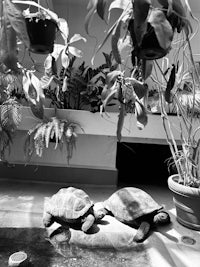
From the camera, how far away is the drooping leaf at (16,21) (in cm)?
67

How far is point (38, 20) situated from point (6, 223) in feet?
5.95

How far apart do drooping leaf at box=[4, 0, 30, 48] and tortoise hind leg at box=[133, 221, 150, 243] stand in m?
1.80

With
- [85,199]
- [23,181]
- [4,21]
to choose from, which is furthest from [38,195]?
[4,21]

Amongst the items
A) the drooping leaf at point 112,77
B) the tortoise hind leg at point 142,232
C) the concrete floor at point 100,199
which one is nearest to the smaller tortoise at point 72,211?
the concrete floor at point 100,199

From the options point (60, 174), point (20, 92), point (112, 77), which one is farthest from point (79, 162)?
point (112, 77)

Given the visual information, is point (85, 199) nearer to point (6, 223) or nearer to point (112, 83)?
point (6, 223)

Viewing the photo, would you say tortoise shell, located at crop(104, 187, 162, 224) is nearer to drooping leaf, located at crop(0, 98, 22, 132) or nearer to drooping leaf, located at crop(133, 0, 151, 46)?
drooping leaf, located at crop(0, 98, 22, 132)

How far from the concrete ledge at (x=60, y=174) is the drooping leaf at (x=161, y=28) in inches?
106

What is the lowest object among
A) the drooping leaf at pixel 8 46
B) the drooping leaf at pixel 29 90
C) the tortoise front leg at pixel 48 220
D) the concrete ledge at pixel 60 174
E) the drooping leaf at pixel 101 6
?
the concrete ledge at pixel 60 174

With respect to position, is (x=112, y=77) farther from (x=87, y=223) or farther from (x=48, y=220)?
(x=48, y=220)

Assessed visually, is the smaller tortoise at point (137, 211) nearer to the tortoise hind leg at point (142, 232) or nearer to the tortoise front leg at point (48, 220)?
the tortoise hind leg at point (142, 232)

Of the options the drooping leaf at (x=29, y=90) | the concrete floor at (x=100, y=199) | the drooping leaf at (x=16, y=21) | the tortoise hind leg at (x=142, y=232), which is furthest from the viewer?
the tortoise hind leg at (x=142, y=232)

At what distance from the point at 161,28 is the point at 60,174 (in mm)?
2856

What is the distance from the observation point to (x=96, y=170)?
329 centimetres
